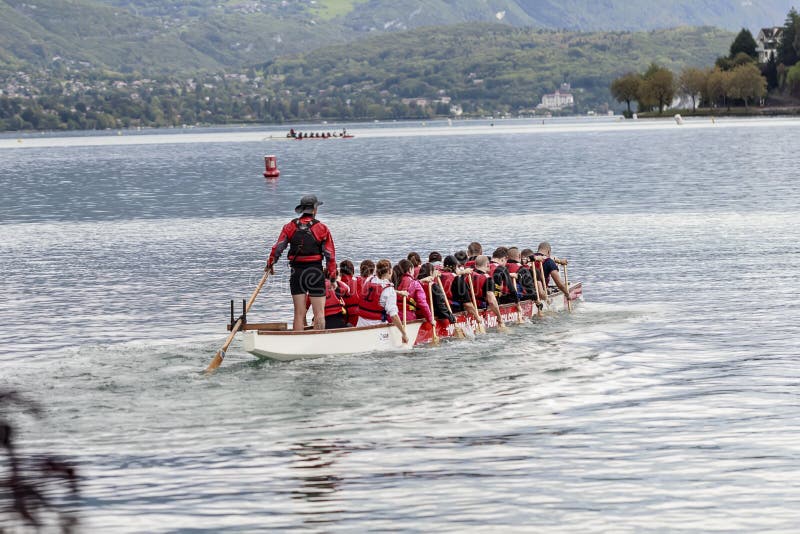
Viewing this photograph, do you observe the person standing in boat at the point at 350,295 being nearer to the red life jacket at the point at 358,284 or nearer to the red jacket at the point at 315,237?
the red life jacket at the point at 358,284

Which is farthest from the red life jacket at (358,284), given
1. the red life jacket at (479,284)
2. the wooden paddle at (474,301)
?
the red life jacket at (479,284)

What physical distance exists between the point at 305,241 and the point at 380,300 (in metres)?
2.28

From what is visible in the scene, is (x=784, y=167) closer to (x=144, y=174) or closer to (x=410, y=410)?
(x=144, y=174)

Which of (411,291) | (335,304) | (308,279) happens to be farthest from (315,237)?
(411,291)

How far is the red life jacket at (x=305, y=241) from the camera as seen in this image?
2556 cm

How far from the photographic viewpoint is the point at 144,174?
428 feet

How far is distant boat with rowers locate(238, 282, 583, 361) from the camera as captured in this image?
81.4ft

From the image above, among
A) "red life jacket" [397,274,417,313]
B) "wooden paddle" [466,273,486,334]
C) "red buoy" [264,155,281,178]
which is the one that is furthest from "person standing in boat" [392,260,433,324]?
"red buoy" [264,155,281,178]

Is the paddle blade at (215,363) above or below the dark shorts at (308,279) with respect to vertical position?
below

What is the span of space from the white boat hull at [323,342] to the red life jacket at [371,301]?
1.81ft

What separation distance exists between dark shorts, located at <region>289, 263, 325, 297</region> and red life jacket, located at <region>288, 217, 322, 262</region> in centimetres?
23

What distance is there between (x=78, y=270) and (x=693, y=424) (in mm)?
31520

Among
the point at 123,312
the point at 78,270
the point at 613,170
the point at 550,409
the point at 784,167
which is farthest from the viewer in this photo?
the point at 613,170

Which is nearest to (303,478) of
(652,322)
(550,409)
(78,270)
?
(550,409)
